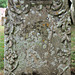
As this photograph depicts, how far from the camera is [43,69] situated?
2826 millimetres

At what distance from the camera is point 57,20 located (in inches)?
107

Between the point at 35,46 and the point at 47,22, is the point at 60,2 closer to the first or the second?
the point at 47,22

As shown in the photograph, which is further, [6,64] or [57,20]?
[6,64]

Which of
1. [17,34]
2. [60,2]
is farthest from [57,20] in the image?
[17,34]

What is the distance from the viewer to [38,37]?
2.79m

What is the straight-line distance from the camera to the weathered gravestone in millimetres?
2725

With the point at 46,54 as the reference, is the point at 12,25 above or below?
above

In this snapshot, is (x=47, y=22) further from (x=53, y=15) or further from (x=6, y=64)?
(x=6, y=64)

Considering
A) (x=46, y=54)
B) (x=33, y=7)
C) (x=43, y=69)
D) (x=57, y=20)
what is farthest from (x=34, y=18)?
(x=43, y=69)

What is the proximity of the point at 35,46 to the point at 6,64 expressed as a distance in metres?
0.69

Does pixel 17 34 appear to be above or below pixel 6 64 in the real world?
above

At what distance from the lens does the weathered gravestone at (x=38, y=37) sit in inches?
107

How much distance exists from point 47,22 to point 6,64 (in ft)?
3.78

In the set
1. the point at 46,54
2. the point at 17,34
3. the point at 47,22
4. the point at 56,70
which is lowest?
the point at 56,70
